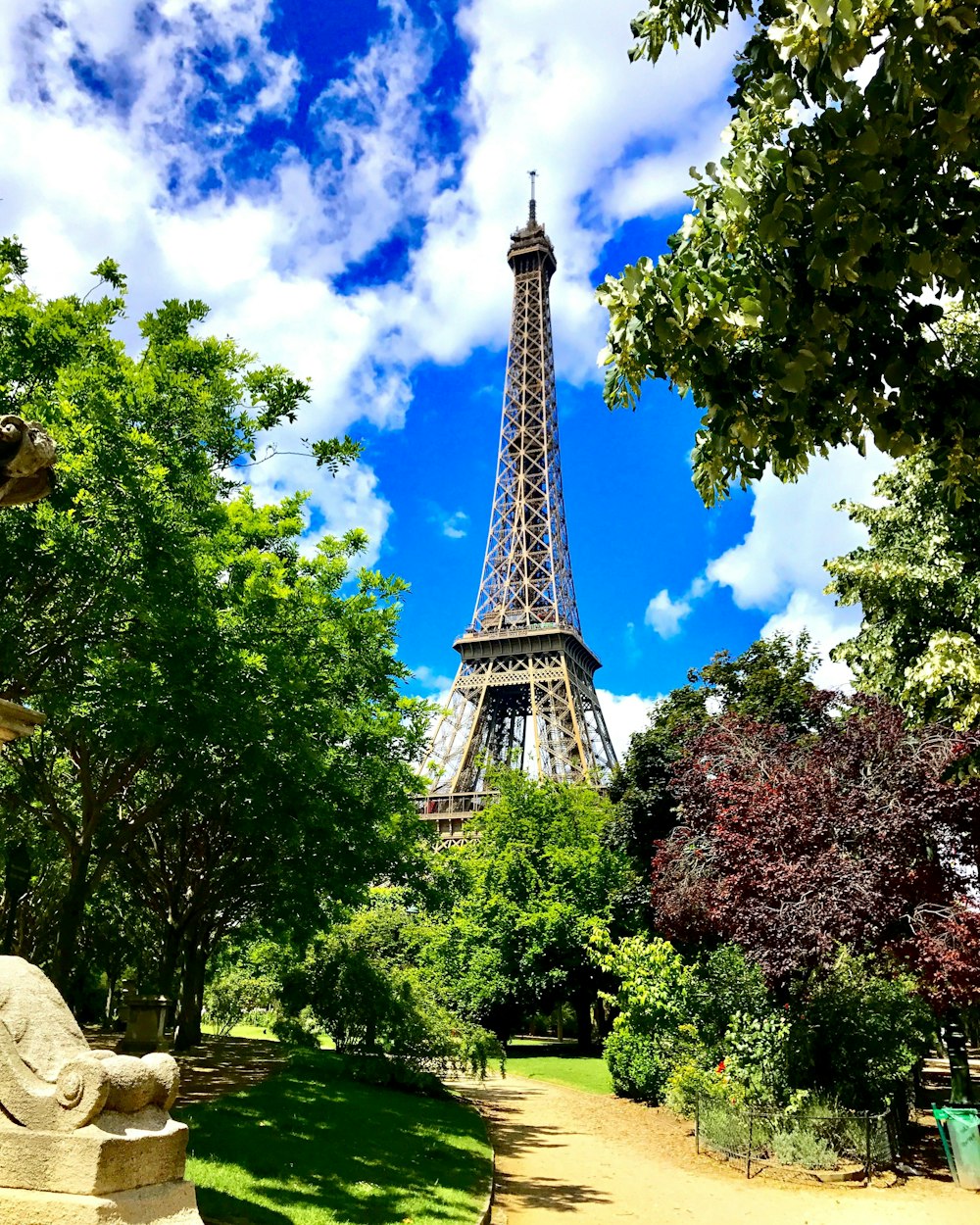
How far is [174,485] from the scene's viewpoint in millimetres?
12031

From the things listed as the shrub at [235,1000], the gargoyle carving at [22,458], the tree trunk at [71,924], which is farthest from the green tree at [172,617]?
the shrub at [235,1000]

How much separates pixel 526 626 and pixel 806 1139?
39.4m

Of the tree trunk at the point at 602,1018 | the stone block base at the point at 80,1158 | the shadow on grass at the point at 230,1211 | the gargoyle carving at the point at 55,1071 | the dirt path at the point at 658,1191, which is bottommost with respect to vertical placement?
the dirt path at the point at 658,1191

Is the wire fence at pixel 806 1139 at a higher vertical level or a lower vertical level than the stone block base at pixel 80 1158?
lower

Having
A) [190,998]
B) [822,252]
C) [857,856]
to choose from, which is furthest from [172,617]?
[190,998]

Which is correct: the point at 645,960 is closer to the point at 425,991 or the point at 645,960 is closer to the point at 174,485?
the point at 425,991

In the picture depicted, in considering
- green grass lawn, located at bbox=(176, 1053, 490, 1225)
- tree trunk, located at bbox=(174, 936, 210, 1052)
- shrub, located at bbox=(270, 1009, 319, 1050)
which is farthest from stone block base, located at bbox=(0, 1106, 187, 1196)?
shrub, located at bbox=(270, 1009, 319, 1050)

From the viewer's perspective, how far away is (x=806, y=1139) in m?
12.3

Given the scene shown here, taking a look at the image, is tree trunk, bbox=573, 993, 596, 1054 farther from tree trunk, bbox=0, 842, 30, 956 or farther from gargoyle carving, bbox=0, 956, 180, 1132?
gargoyle carving, bbox=0, 956, 180, 1132

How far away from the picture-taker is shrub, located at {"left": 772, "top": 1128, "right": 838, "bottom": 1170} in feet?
39.5

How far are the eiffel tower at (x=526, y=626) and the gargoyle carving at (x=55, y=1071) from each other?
34.8m

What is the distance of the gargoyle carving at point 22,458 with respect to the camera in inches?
180

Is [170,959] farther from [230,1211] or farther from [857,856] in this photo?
[857,856]

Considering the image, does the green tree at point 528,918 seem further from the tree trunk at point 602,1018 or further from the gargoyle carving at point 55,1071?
the gargoyle carving at point 55,1071
